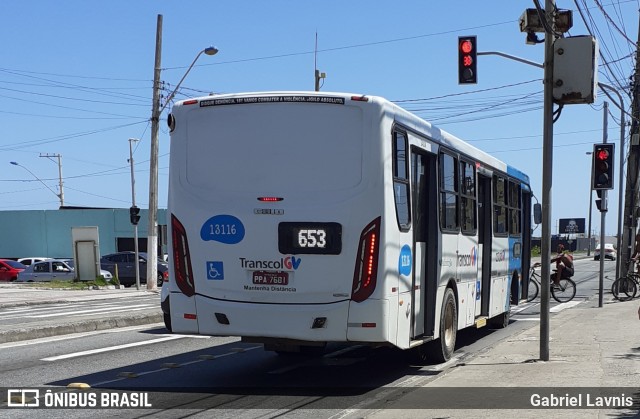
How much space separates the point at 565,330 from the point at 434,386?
22.6ft

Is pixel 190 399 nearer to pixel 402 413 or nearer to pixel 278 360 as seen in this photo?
pixel 402 413

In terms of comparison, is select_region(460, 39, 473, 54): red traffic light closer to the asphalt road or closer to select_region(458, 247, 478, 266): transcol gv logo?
the asphalt road

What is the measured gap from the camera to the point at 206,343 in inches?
596

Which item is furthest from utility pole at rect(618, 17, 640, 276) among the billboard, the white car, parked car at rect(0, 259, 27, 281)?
the billboard

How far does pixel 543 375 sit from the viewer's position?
1062 centimetres

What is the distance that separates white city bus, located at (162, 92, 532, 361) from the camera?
9.58 metres

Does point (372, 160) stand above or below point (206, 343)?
above

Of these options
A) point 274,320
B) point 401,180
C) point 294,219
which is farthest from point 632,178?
point 274,320

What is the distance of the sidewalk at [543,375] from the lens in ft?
27.5

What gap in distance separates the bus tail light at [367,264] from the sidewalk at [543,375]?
1.19 meters

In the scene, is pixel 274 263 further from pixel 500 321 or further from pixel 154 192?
pixel 154 192

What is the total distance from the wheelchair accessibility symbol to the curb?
256 inches

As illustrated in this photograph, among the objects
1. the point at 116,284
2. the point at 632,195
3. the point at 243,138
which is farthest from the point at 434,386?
the point at 116,284

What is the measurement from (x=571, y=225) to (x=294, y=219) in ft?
312
